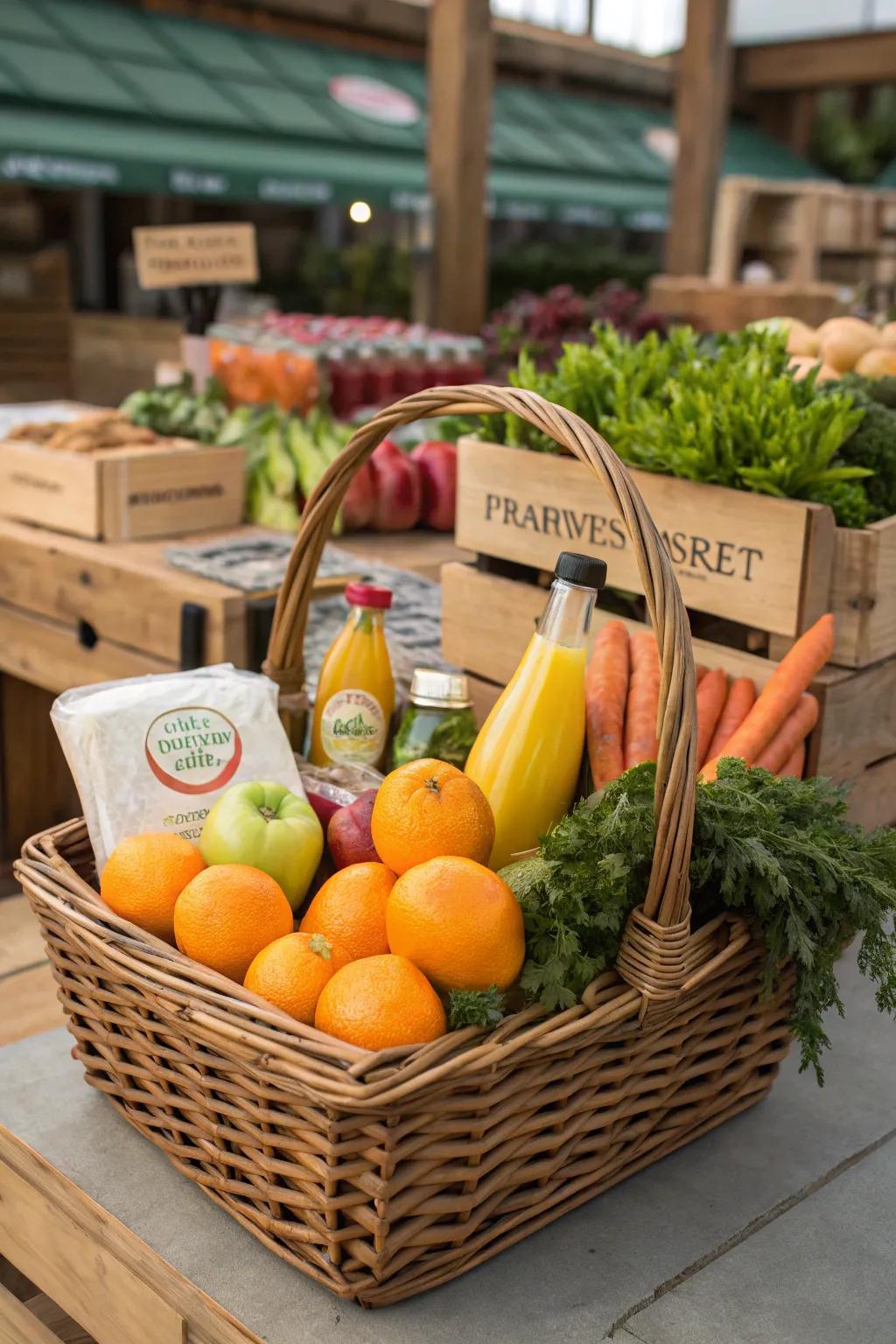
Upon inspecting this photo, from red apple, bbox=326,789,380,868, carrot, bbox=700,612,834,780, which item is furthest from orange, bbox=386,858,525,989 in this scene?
carrot, bbox=700,612,834,780

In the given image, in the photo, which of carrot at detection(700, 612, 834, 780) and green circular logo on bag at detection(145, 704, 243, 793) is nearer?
green circular logo on bag at detection(145, 704, 243, 793)

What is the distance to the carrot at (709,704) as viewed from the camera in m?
1.44

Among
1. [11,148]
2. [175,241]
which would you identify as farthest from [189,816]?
[11,148]

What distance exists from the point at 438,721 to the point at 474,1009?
2.02ft

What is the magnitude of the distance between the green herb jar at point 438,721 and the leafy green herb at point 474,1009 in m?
0.56

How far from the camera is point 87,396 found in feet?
21.5

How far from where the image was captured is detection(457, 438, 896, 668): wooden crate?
146cm

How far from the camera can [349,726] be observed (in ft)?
4.98

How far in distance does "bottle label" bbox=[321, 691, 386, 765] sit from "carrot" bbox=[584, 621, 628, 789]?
268mm

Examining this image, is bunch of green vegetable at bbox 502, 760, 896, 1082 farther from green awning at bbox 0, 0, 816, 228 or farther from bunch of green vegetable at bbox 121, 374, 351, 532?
green awning at bbox 0, 0, 816, 228

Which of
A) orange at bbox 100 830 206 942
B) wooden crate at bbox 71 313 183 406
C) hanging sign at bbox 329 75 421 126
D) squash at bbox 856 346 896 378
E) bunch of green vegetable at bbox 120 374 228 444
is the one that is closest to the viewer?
orange at bbox 100 830 206 942

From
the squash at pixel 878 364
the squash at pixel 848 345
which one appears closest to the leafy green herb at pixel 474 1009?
the squash at pixel 878 364

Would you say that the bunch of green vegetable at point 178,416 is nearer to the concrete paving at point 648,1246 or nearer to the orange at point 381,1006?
the concrete paving at point 648,1246

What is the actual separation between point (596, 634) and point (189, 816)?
2.09ft
